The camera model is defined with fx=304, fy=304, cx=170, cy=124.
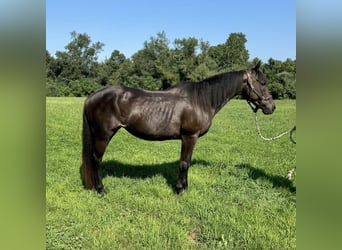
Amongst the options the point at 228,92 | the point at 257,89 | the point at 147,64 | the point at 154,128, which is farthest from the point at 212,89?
the point at 147,64

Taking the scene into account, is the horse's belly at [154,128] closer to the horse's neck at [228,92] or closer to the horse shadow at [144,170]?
the horse's neck at [228,92]

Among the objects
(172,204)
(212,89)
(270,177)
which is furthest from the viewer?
(270,177)

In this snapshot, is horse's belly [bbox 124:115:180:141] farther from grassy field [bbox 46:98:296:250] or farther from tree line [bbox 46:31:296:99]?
tree line [bbox 46:31:296:99]

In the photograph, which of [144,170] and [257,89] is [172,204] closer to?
[144,170]

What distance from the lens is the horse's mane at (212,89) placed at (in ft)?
14.5

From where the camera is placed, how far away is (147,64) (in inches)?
1841

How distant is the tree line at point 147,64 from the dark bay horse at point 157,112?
34815 mm

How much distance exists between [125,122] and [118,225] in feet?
4.81

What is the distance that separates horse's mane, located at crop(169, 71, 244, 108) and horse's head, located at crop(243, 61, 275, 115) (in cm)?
14

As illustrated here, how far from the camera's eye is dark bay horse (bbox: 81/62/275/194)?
14.0 feet

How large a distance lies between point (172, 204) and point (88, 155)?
137 cm
